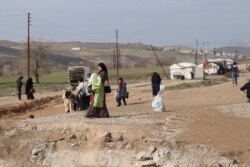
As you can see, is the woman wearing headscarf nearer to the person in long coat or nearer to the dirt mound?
the dirt mound

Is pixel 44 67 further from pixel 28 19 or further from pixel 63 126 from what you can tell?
pixel 63 126

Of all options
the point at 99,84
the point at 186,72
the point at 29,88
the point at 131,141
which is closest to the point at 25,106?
the point at 29,88

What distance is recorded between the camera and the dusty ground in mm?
13844

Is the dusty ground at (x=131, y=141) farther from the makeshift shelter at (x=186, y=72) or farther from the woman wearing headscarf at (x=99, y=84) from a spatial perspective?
the makeshift shelter at (x=186, y=72)

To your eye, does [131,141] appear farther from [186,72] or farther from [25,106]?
[186,72]

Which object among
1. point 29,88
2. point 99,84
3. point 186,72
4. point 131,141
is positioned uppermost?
point 186,72

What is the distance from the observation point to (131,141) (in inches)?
588

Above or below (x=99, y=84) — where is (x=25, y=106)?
below

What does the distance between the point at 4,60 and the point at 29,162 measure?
5054 inches

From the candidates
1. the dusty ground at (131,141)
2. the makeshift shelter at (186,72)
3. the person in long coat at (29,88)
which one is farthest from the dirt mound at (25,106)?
the makeshift shelter at (186,72)

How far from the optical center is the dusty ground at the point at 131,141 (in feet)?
45.4

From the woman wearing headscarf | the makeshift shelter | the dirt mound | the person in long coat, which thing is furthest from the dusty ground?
the makeshift shelter

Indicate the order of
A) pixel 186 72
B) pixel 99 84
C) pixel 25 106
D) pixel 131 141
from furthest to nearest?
pixel 186 72, pixel 25 106, pixel 99 84, pixel 131 141

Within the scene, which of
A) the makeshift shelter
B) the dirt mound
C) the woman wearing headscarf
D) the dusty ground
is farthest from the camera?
the makeshift shelter
